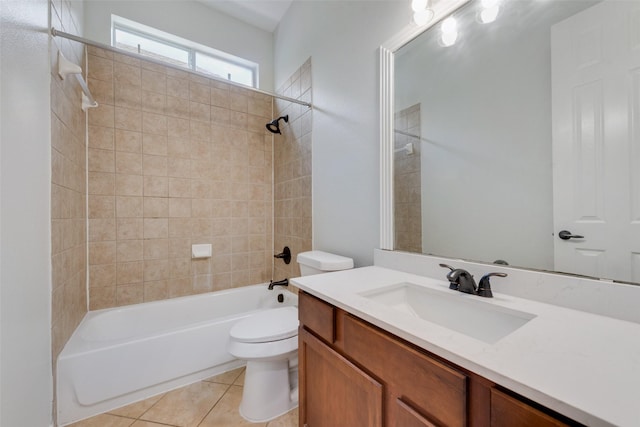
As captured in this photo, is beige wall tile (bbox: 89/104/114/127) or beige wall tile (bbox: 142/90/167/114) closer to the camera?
beige wall tile (bbox: 89/104/114/127)

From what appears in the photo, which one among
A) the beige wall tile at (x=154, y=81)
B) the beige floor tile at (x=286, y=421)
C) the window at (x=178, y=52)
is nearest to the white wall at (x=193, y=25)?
the window at (x=178, y=52)

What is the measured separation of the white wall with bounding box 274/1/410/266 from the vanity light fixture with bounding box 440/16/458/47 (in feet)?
0.69

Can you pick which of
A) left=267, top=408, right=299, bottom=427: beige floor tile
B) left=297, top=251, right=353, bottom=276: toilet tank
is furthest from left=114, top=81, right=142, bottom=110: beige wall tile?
left=267, top=408, right=299, bottom=427: beige floor tile

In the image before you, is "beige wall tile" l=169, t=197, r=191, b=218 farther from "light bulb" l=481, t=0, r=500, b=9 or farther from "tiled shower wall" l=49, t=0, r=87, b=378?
"light bulb" l=481, t=0, r=500, b=9

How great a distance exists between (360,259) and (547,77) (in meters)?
1.09

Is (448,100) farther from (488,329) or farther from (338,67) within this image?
(488,329)

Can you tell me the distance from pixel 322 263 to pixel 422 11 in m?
1.29

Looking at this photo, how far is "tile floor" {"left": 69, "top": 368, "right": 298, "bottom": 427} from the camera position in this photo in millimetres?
1340

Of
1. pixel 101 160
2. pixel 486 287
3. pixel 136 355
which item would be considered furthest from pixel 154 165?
pixel 486 287

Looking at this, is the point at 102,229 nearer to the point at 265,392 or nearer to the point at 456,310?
the point at 265,392

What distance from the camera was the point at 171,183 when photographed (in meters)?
2.13

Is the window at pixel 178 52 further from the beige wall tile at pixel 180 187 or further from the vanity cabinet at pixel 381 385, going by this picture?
the vanity cabinet at pixel 381 385

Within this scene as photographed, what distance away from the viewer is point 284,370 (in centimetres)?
144

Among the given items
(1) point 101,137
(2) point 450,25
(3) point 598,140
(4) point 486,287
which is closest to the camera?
(3) point 598,140
